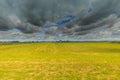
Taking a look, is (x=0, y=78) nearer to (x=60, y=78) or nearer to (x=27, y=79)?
(x=27, y=79)

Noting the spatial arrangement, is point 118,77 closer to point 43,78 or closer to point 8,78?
point 43,78

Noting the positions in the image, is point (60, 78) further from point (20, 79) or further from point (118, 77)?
point (118, 77)

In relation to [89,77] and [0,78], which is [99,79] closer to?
[89,77]

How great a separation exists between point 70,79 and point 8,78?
733 centimetres

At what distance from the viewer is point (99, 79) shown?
75.9 ft

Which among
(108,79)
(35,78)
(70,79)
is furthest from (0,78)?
(108,79)

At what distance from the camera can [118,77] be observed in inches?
944

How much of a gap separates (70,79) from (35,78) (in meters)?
4.18

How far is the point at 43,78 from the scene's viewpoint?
77.3 feet

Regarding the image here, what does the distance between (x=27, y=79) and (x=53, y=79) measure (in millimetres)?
3001

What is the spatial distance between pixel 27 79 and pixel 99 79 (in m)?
8.37

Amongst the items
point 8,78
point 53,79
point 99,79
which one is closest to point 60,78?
point 53,79

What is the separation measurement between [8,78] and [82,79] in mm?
8707

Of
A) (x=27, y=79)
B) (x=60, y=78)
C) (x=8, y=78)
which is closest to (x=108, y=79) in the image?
(x=60, y=78)
